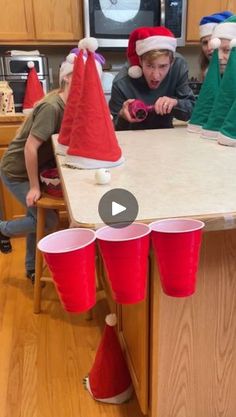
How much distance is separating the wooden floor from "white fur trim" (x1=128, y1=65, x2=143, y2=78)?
1108 millimetres

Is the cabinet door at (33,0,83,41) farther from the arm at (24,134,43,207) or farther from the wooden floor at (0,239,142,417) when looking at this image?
the wooden floor at (0,239,142,417)

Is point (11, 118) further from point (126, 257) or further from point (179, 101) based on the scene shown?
point (126, 257)

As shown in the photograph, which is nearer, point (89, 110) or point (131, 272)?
point (131, 272)

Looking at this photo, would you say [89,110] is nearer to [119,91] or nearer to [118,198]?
[118,198]

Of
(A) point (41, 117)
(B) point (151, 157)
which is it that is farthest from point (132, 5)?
(B) point (151, 157)

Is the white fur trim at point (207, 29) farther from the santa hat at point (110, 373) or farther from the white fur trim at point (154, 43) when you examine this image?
the santa hat at point (110, 373)

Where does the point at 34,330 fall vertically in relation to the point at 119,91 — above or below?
below

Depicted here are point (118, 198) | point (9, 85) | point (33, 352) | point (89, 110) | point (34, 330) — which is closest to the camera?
point (118, 198)

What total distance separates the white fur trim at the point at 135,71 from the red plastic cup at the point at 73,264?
4.05 feet

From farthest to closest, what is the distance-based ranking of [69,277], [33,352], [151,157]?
1. [33,352]
2. [151,157]
3. [69,277]

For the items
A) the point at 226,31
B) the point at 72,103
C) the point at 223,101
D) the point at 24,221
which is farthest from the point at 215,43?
the point at 24,221

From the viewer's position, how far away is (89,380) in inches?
52.2

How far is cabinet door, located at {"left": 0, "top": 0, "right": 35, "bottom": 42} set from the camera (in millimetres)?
2609

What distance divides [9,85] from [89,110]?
1.81 metres
